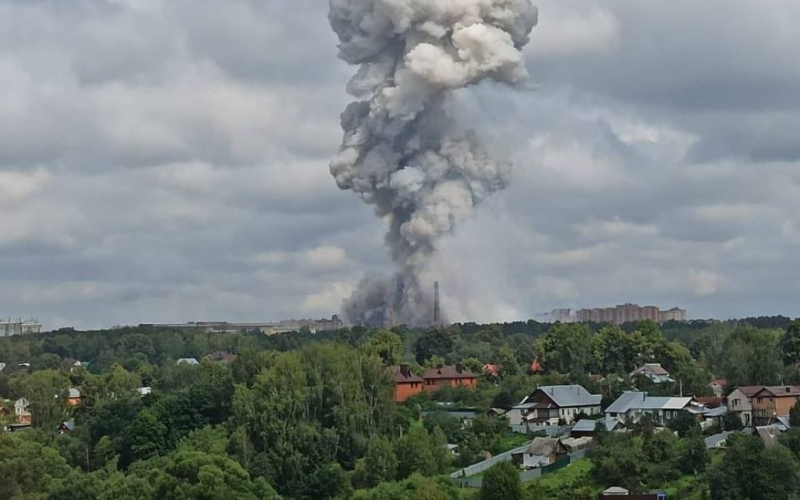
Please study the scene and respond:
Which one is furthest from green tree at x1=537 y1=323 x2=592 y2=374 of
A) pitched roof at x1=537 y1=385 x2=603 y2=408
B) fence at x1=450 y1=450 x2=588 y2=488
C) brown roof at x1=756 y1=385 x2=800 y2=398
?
fence at x1=450 y1=450 x2=588 y2=488

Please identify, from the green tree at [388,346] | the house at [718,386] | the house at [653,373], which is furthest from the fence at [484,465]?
the green tree at [388,346]

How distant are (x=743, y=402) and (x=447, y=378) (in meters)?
18.5

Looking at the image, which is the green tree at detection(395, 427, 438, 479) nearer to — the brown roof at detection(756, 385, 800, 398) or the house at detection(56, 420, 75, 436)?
the brown roof at detection(756, 385, 800, 398)

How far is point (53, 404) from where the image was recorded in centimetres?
6059

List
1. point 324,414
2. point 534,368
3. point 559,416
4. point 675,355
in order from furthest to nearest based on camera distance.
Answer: point 534,368 < point 675,355 < point 559,416 < point 324,414

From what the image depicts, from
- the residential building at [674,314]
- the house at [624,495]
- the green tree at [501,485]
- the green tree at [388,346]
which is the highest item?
the residential building at [674,314]

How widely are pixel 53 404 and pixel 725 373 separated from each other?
29.6 m

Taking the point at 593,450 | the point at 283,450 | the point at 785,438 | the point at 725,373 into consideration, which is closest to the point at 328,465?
the point at 283,450

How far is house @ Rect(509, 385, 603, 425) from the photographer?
2112 inches

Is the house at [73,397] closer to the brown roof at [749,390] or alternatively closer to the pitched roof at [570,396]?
the pitched roof at [570,396]

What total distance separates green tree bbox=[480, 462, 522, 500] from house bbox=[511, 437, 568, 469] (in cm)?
668

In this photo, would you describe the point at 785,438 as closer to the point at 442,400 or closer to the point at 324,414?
the point at 324,414

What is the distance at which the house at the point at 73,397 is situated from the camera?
64688 millimetres

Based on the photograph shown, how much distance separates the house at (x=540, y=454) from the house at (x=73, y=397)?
85.2 ft
